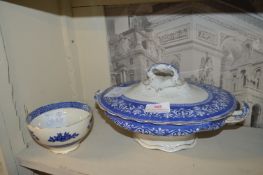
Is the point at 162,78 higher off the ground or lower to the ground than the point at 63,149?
higher

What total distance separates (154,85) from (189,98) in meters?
0.08

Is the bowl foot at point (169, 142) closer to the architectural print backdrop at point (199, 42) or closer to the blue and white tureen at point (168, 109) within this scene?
the blue and white tureen at point (168, 109)

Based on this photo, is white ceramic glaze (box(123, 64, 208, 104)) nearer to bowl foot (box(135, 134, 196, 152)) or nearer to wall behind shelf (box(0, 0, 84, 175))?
bowl foot (box(135, 134, 196, 152))

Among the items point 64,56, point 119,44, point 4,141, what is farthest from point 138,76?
point 4,141

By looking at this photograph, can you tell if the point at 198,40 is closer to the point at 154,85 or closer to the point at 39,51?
the point at 154,85

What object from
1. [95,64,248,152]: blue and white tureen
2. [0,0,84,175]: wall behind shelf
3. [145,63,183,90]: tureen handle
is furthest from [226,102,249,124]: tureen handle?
[0,0,84,175]: wall behind shelf

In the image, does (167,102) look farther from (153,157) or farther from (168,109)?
(153,157)

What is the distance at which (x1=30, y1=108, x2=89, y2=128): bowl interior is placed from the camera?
590 mm

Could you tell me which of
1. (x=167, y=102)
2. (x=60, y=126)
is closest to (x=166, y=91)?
(x=167, y=102)

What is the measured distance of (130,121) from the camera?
481mm

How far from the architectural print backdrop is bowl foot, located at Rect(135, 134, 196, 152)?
180 mm

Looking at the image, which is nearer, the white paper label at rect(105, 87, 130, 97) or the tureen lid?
the tureen lid

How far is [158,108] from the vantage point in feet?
1.58

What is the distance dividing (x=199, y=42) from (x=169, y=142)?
25 centimetres
